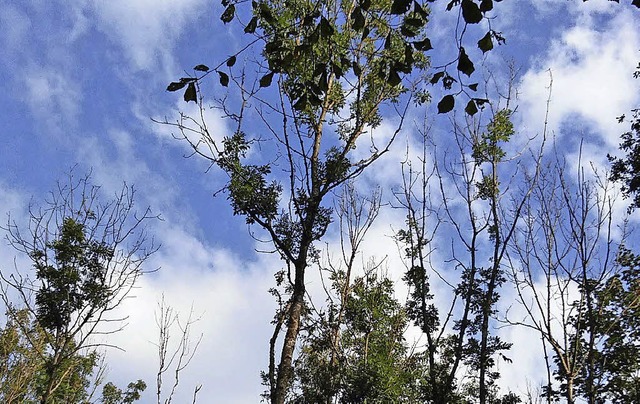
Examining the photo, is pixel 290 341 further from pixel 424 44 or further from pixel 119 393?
pixel 119 393

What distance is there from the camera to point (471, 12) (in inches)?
76.4

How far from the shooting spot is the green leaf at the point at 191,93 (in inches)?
90.4

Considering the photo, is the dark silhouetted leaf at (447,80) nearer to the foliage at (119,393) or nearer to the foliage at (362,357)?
the foliage at (362,357)

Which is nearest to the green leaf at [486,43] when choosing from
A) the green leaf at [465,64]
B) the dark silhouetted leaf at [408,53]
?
the green leaf at [465,64]

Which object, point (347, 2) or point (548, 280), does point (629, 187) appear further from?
point (347, 2)

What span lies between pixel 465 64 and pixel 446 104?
18 centimetres

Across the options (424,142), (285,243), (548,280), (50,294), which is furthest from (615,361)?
(50,294)

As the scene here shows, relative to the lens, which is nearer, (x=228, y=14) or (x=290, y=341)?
(x=228, y=14)

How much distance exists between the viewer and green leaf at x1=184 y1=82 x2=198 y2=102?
90.4 inches

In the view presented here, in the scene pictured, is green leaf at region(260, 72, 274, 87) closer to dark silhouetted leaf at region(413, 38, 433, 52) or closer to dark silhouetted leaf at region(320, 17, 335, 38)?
dark silhouetted leaf at region(320, 17, 335, 38)

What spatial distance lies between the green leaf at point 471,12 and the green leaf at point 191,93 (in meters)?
1.16

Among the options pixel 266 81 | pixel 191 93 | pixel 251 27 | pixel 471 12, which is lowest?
pixel 191 93

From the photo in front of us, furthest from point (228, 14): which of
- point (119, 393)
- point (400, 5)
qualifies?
point (119, 393)

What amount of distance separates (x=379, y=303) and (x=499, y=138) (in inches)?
217
